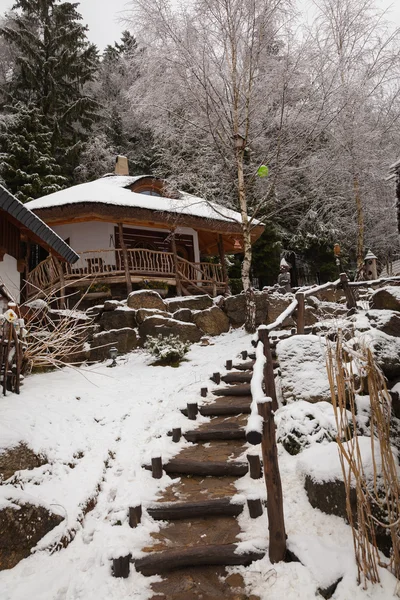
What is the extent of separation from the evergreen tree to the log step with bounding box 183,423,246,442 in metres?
15.4

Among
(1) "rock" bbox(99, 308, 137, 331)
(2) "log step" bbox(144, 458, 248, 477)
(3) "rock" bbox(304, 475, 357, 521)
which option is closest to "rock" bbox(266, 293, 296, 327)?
(1) "rock" bbox(99, 308, 137, 331)

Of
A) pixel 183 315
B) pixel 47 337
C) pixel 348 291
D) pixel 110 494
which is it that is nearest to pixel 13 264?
pixel 47 337

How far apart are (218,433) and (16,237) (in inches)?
295

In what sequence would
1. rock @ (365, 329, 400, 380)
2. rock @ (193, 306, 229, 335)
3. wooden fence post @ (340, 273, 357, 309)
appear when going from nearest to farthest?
rock @ (365, 329, 400, 380), wooden fence post @ (340, 273, 357, 309), rock @ (193, 306, 229, 335)

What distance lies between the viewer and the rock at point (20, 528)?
3.52 meters

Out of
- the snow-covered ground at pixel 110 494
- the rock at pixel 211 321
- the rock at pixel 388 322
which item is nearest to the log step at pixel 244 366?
the snow-covered ground at pixel 110 494

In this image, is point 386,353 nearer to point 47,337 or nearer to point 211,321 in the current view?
point 47,337

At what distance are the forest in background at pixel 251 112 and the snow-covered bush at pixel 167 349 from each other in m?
4.69

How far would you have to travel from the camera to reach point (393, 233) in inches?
770

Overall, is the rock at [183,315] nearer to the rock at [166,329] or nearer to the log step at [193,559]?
the rock at [166,329]

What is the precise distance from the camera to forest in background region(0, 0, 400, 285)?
1062 cm

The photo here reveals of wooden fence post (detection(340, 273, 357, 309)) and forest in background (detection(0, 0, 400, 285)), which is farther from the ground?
forest in background (detection(0, 0, 400, 285))

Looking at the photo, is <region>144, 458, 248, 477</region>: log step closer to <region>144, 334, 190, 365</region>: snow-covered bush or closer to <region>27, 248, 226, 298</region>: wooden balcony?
<region>144, 334, 190, 365</region>: snow-covered bush

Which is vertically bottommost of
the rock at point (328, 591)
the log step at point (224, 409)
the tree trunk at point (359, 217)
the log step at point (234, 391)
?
the rock at point (328, 591)
